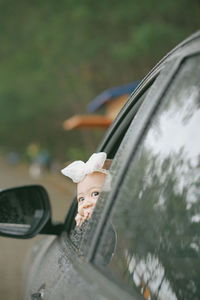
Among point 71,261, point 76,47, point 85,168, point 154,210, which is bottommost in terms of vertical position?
point 71,261

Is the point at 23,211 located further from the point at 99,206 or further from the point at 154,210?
the point at 154,210

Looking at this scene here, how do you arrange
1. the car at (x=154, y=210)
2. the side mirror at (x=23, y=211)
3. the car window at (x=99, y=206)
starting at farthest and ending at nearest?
1. the side mirror at (x=23, y=211)
2. the car window at (x=99, y=206)
3. the car at (x=154, y=210)

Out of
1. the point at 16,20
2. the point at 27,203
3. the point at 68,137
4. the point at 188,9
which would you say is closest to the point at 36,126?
the point at 68,137

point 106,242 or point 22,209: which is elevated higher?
point 22,209

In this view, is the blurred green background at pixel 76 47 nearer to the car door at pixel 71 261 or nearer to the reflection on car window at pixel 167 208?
the car door at pixel 71 261

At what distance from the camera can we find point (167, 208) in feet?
6.59

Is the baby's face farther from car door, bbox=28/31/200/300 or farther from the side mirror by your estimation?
the side mirror

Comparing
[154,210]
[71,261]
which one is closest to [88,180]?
[71,261]

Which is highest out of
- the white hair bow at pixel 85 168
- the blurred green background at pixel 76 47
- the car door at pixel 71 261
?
the blurred green background at pixel 76 47

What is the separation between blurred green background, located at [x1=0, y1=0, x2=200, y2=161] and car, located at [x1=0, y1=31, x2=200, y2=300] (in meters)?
24.5

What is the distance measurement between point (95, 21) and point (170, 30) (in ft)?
25.5

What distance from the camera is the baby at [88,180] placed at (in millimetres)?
2537

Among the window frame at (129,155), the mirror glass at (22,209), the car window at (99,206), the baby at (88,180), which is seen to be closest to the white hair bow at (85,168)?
the baby at (88,180)

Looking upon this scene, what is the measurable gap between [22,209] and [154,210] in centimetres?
116
